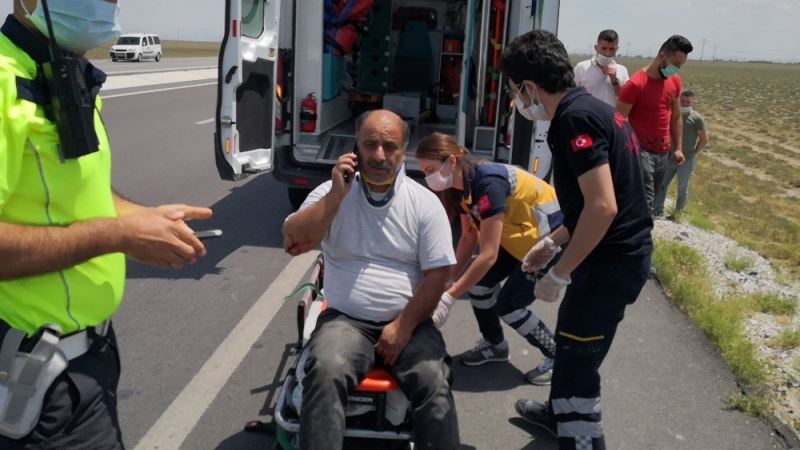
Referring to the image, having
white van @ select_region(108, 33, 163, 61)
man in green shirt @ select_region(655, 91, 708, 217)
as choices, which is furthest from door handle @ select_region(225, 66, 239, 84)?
white van @ select_region(108, 33, 163, 61)

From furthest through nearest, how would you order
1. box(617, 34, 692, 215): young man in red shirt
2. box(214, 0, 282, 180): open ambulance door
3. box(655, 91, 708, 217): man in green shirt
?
box(655, 91, 708, 217): man in green shirt
box(617, 34, 692, 215): young man in red shirt
box(214, 0, 282, 180): open ambulance door

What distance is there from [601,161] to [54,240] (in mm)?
1910

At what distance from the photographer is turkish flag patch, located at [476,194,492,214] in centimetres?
381

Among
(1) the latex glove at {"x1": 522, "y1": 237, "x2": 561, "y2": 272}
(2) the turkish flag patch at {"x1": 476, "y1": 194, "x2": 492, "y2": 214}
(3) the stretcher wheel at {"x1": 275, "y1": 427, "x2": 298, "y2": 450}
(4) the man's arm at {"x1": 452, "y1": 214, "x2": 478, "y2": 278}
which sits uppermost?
(2) the turkish flag patch at {"x1": 476, "y1": 194, "x2": 492, "y2": 214}

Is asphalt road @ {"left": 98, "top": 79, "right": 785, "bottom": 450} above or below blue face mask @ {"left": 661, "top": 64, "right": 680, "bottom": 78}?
below

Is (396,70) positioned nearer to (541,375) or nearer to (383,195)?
(541,375)

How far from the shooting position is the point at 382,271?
342 centimetres

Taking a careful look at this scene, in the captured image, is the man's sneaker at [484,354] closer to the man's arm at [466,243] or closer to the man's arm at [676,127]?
the man's arm at [466,243]

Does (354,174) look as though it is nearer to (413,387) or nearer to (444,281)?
(444,281)

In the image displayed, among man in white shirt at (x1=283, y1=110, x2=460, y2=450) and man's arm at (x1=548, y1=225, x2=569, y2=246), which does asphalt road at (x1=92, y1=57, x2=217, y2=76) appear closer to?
man in white shirt at (x1=283, y1=110, x2=460, y2=450)

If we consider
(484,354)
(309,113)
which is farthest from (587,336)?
(309,113)

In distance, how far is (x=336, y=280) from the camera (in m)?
3.45

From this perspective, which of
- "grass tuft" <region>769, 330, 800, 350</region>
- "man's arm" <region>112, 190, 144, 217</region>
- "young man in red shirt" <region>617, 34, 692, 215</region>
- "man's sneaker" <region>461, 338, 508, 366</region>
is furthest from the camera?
"young man in red shirt" <region>617, 34, 692, 215</region>

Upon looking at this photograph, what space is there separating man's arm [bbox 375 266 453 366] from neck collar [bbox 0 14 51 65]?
1751mm
